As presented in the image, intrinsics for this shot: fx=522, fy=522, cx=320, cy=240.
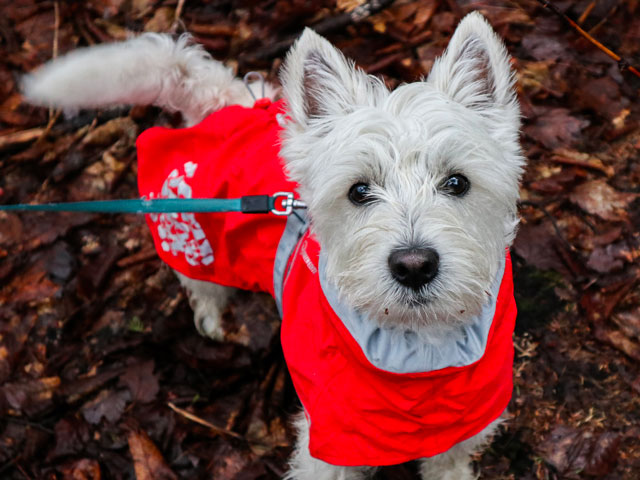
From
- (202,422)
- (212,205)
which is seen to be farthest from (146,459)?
(212,205)

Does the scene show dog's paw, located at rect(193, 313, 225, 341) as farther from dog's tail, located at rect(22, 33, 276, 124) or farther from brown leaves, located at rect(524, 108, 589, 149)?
brown leaves, located at rect(524, 108, 589, 149)

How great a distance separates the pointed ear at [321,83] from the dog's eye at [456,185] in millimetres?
576

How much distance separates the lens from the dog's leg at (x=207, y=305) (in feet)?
12.9

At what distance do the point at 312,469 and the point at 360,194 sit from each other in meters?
1.63

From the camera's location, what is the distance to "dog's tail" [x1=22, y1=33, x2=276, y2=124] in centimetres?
297

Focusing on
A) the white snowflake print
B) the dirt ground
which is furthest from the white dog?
the dirt ground

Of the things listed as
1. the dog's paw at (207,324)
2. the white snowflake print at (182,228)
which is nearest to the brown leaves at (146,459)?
the dog's paw at (207,324)

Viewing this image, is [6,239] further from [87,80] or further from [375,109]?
[375,109]

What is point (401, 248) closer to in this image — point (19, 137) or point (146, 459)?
point (146, 459)

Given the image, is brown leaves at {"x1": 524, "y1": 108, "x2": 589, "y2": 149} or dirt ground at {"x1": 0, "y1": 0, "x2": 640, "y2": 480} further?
brown leaves at {"x1": 524, "y1": 108, "x2": 589, "y2": 149}

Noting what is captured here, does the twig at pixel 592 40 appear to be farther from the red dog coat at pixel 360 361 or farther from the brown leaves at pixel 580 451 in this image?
the brown leaves at pixel 580 451

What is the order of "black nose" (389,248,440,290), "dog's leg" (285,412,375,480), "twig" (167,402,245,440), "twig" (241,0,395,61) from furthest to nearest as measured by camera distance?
"twig" (241,0,395,61)
"twig" (167,402,245,440)
"dog's leg" (285,412,375,480)
"black nose" (389,248,440,290)

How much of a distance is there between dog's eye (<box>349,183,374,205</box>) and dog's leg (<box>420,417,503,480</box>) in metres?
1.70

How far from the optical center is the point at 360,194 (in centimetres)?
225
